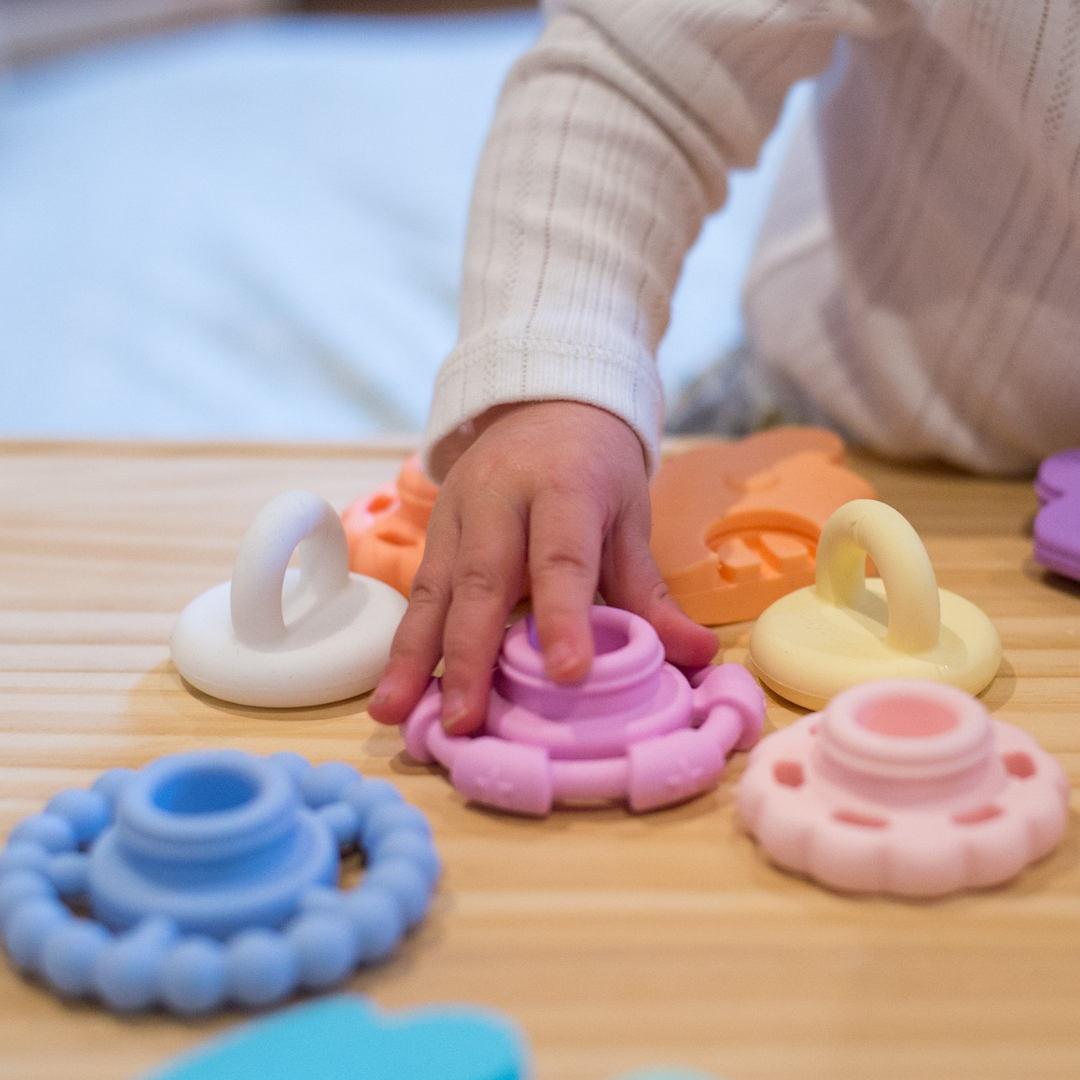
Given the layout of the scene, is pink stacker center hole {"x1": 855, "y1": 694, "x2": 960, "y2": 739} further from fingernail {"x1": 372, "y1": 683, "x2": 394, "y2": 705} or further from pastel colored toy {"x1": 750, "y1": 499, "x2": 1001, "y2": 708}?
fingernail {"x1": 372, "y1": 683, "x2": 394, "y2": 705}

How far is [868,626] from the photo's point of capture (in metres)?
0.51

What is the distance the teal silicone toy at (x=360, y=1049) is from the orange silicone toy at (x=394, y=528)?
285 millimetres

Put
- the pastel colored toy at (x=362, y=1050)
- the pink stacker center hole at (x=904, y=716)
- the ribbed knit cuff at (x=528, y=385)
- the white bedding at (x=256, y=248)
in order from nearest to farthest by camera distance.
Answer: the pastel colored toy at (x=362, y=1050)
the pink stacker center hole at (x=904, y=716)
the ribbed knit cuff at (x=528, y=385)
the white bedding at (x=256, y=248)

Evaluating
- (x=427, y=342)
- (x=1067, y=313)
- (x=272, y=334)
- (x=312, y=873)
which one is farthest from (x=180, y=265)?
(x=312, y=873)

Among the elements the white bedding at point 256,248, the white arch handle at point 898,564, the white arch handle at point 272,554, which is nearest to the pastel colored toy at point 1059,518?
the white arch handle at point 898,564

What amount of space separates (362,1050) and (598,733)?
6.0 inches

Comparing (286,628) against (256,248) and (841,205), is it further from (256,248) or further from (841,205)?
(256,248)

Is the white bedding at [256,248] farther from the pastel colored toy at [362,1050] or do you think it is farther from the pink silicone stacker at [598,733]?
the pastel colored toy at [362,1050]

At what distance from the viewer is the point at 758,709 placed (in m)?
0.46

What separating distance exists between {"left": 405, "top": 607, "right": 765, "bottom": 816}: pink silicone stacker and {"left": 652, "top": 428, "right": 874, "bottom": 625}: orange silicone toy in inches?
4.3

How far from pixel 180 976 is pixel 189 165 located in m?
1.29

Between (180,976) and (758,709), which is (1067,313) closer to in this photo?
(758,709)

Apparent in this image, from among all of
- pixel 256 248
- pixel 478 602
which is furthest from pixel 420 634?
pixel 256 248

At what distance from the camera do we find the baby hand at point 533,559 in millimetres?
451
